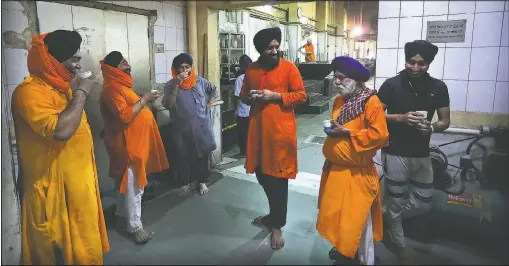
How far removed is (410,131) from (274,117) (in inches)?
45.9

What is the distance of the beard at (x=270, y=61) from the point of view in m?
2.92

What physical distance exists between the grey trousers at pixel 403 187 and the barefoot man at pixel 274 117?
86 centimetres

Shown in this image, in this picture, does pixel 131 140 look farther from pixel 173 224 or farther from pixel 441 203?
pixel 441 203

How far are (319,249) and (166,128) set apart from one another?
2.80 metres

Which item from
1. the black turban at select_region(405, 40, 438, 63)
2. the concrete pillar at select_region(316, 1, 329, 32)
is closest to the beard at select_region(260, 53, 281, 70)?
the black turban at select_region(405, 40, 438, 63)

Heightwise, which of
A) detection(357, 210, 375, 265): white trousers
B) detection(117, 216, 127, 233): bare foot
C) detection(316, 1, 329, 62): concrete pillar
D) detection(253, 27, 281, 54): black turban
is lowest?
detection(117, 216, 127, 233): bare foot

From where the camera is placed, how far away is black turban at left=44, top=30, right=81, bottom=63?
211 cm

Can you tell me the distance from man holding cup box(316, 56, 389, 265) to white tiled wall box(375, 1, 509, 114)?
1477mm

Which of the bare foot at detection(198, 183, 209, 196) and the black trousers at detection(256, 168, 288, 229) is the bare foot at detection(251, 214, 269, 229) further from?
the bare foot at detection(198, 183, 209, 196)

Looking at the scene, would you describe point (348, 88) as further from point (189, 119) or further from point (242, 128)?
point (242, 128)

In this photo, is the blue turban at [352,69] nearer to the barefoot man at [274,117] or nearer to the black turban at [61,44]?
the barefoot man at [274,117]

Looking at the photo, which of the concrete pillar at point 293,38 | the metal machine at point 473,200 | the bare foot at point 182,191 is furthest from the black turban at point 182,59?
the concrete pillar at point 293,38

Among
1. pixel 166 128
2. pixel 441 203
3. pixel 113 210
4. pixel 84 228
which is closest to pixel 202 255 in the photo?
pixel 84 228

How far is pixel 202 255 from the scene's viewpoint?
9.69 ft
